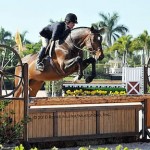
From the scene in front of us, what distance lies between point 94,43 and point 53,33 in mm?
901

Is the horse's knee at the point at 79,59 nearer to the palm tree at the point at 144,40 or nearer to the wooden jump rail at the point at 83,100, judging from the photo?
the wooden jump rail at the point at 83,100

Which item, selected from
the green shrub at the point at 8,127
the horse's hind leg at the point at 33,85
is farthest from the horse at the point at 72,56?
the green shrub at the point at 8,127

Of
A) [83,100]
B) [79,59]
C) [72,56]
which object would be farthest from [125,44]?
[83,100]

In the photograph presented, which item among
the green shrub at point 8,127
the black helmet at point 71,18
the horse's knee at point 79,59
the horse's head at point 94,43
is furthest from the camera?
the black helmet at point 71,18

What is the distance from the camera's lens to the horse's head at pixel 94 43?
27.1ft

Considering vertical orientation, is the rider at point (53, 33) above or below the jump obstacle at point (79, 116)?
above

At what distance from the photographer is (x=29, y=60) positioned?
31.5 feet

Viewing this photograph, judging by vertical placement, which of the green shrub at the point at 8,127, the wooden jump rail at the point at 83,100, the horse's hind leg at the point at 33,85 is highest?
the horse's hind leg at the point at 33,85

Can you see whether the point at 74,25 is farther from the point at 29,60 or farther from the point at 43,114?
the point at 43,114

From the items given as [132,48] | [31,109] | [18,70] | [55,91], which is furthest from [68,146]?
[132,48]

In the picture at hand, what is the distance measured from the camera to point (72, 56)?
880 centimetres

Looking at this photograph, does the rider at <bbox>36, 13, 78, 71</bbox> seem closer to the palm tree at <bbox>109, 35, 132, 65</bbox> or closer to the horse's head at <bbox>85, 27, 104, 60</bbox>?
the horse's head at <bbox>85, 27, 104, 60</bbox>

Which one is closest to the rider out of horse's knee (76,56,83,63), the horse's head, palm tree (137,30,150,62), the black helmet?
the black helmet

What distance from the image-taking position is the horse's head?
825 centimetres
